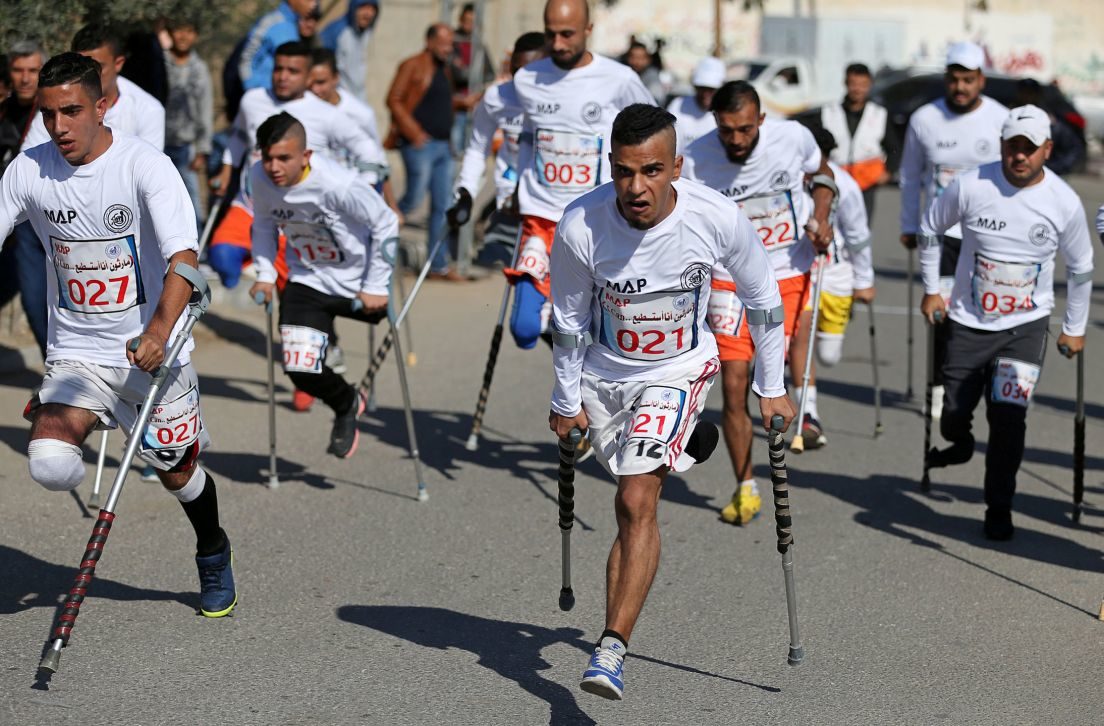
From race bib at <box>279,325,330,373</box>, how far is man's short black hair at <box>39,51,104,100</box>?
2.71 metres

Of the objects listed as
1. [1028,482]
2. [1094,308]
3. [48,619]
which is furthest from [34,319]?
[1094,308]

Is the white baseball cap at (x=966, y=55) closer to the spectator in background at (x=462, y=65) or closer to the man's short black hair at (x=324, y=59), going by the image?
the man's short black hair at (x=324, y=59)

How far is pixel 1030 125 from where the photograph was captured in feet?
24.4

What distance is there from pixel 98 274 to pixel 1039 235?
425 cm

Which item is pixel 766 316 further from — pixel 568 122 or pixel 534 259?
pixel 568 122

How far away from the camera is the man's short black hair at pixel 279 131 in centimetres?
802

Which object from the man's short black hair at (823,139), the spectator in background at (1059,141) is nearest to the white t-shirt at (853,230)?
the man's short black hair at (823,139)

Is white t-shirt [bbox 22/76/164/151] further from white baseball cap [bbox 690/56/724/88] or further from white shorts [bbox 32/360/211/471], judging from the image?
white baseball cap [bbox 690/56/724/88]

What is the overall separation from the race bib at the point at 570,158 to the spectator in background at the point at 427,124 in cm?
601

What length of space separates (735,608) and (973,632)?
0.91 meters

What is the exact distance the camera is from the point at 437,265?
49.5 feet

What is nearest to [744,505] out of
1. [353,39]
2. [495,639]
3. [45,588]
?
[495,639]

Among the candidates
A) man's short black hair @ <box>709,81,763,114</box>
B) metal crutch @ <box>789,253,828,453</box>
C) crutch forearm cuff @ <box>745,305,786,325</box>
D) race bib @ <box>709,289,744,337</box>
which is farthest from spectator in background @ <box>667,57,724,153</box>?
crutch forearm cuff @ <box>745,305,786,325</box>

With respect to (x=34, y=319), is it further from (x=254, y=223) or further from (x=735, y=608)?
(x=735, y=608)
